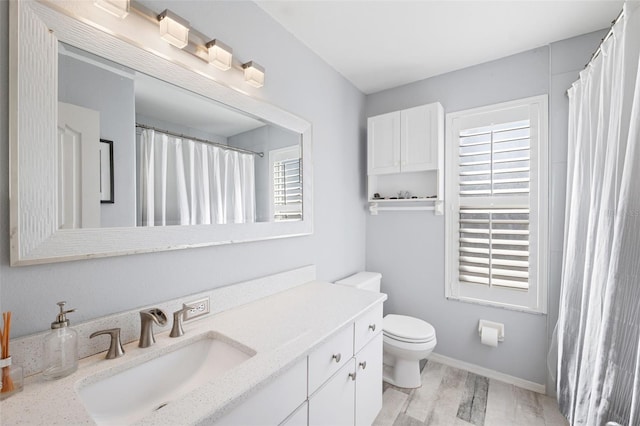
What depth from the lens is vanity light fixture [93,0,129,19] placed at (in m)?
0.95

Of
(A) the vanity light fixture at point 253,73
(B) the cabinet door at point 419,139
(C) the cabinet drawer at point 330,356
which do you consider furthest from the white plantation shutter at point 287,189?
(B) the cabinet door at point 419,139

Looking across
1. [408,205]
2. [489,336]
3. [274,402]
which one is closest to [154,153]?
[274,402]

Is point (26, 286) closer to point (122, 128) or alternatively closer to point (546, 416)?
point (122, 128)

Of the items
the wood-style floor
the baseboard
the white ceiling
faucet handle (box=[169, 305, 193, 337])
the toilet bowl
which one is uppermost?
the white ceiling

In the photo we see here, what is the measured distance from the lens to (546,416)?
178 centimetres

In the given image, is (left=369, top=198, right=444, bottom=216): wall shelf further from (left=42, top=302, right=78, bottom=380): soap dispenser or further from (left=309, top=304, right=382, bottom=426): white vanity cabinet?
(left=42, top=302, right=78, bottom=380): soap dispenser

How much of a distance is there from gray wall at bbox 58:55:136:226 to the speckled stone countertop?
0.49 m

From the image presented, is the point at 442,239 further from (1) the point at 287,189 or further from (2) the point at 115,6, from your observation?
(2) the point at 115,6

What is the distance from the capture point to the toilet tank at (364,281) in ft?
7.38

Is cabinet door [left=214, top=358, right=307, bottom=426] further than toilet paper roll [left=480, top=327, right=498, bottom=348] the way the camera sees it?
No

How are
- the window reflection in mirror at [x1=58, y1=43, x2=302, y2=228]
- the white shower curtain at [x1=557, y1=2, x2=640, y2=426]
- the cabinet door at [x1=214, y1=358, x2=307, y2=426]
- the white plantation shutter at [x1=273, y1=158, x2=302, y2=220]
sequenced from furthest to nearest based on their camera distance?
1. the white plantation shutter at [x1=273, y1=158, x2=302, y2=220]
2. the white shower curtain at [x1=557, y1=2, x2=640, y2=426]
3. the window reflection in mirror at [x1=58, y1=43, x2=302, y2=228]
4. the cabinet door at [x1=214, y1=358, x2=307, y2=426]

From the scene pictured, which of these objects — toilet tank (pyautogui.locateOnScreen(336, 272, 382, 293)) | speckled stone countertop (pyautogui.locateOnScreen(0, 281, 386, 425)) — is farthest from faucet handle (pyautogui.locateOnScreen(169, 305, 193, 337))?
toilet tank (pyautogui.locateOnScreen(336, 272, 382, 293))

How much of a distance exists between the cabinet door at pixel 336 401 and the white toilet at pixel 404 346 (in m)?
0.73

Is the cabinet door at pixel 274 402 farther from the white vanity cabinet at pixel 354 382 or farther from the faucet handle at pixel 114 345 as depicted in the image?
the faucet handle at pixel 114 345
